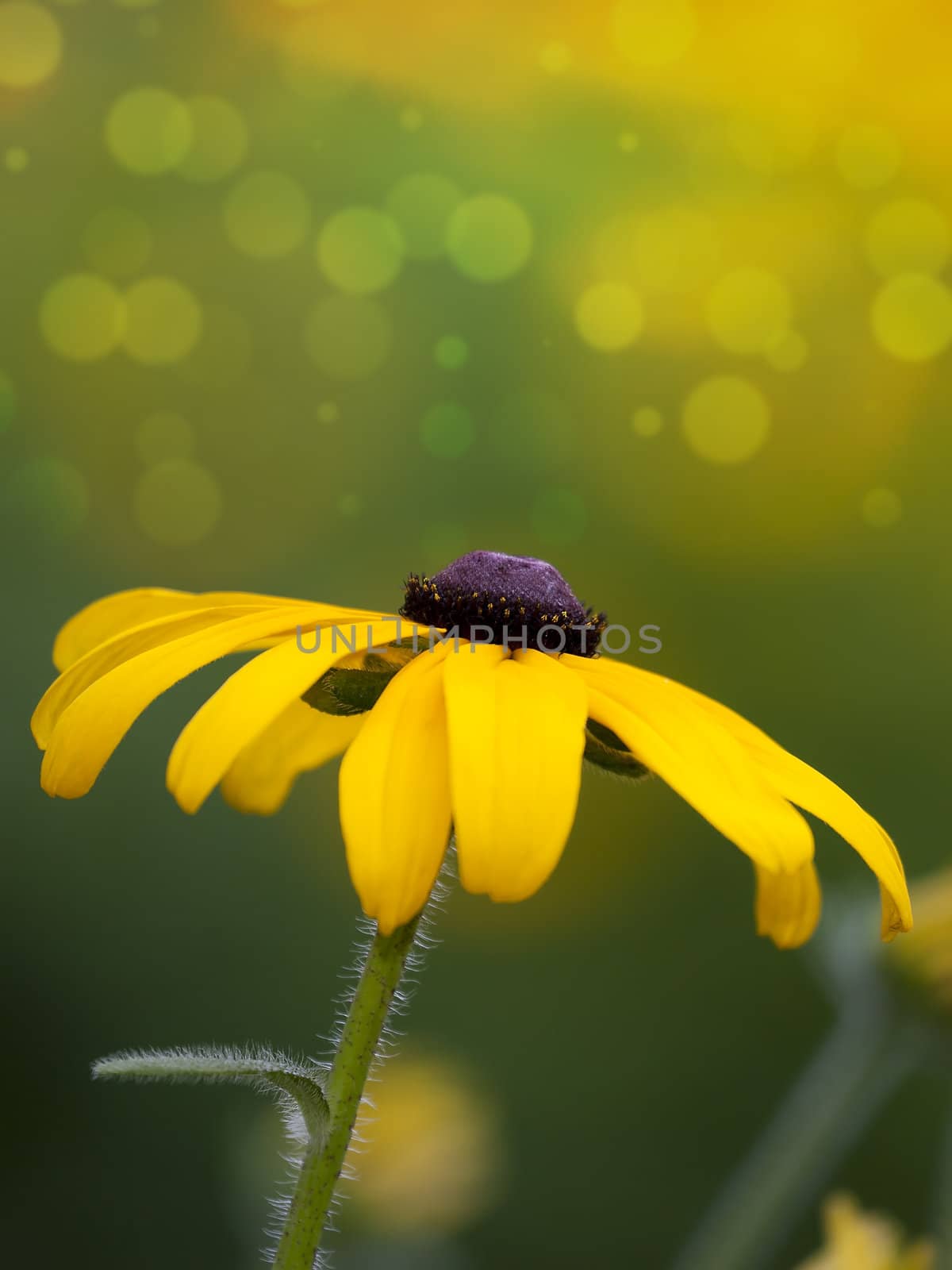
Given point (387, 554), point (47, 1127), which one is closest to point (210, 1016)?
point (47, 1127)

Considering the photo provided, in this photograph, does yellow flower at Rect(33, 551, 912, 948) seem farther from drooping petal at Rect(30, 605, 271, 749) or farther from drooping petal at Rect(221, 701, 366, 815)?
drooping petal at Rect(221, 701, 366, 815)

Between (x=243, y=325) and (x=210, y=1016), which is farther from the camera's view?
(x=243, y=325)

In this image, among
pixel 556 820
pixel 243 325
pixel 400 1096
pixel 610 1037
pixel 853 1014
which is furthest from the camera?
pixel 243 325

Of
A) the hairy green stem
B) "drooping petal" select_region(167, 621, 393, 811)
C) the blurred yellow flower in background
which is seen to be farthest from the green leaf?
the blurred yellow flower in background

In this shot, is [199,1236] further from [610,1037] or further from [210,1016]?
[610,1037]

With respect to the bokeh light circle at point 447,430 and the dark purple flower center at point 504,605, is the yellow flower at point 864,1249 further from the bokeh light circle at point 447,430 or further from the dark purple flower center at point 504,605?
the bokeh light circle at point 447,430

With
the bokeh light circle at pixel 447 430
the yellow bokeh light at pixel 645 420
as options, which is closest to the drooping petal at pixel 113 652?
the bokeh light circle at pixel 447 430

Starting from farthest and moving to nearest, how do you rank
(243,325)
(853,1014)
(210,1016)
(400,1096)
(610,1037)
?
(243,325)
(610,1037)
(210,1016)
(400,1096)
(853,1014)
